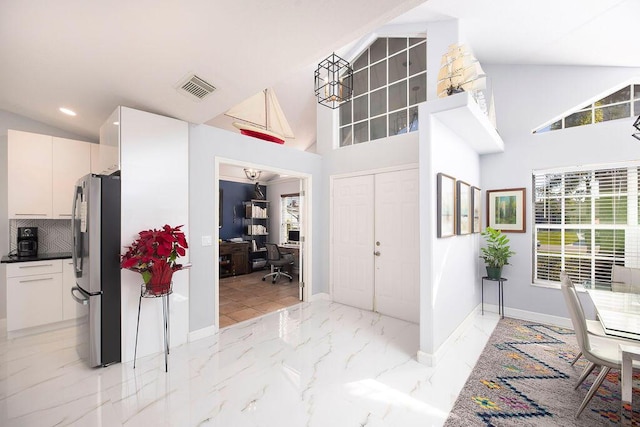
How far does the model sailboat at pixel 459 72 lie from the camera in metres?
2.48

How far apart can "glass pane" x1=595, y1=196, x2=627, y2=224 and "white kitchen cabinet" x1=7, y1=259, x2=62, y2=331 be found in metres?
6.80

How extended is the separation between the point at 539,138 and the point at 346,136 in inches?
107

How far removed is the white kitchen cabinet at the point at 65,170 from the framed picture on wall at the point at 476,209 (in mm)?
5321

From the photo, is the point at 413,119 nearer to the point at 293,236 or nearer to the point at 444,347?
the point at 444,347

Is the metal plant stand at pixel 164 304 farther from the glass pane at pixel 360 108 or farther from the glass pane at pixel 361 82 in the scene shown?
the glass pane at pixel 361 82

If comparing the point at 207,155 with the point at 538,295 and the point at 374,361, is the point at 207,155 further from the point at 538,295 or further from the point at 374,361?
the point at 538,295

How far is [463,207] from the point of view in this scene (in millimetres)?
3266

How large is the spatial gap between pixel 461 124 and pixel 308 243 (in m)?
2.75

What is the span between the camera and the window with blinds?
3.25 meters

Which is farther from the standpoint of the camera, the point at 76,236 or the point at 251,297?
the point at 251,297

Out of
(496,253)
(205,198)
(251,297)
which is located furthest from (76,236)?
(496,253)

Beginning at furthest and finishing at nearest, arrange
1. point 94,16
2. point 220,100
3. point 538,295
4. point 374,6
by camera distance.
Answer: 1. point 538,295
2. point 220,100
3. point 94,16
4. point 374,6

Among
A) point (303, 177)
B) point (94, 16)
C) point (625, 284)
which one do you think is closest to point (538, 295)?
point (625, 284)

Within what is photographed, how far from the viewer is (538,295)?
12.2 feet
